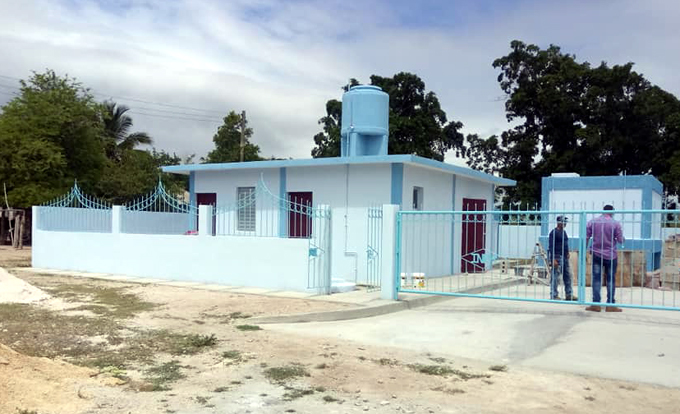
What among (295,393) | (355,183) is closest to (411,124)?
(355,183)

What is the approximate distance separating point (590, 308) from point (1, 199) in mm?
25505

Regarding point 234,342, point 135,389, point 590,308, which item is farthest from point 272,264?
Answer: point 135,389

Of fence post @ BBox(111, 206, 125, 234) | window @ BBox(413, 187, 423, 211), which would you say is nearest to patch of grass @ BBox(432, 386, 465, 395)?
→ window @ BBox(413, 187, 423, 211)

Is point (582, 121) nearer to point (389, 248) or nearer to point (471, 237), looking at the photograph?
point (471, 237)

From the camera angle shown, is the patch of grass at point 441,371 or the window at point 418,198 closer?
Result: the patch of grass at point 441,371

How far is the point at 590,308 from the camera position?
10703 millimetres

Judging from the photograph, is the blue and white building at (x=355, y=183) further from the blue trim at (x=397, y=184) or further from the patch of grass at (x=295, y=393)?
the patch of grass at (x=295, y=393)

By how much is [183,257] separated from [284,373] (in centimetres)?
859

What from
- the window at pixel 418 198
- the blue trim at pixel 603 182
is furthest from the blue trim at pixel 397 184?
the blue trim at pixel 603 182

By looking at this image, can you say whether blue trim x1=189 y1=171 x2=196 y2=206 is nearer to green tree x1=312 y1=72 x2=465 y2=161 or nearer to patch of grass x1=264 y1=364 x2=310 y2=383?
patch of grass x1=264 y1=364 x2=310 y2=383

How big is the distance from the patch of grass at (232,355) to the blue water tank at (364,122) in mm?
9892

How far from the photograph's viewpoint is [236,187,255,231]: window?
16.3 metres

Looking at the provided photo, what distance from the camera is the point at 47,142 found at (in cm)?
2694

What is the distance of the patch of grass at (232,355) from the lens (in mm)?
7094
